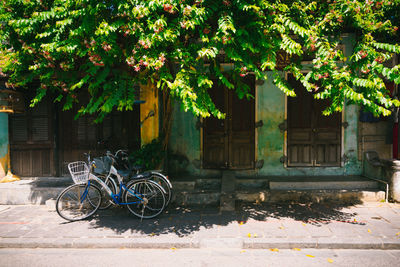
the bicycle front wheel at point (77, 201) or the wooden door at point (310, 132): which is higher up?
the wooden door at point (310, 132)

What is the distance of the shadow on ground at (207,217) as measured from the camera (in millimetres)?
5895

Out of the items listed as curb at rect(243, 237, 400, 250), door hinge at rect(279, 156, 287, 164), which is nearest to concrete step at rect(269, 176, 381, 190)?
door hinge at rect(279, 156, 287, 164)

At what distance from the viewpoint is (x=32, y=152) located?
9016 millimetres

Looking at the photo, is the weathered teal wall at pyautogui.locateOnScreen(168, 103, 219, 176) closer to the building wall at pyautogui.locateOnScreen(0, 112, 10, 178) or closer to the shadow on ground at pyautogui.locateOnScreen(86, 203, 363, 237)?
the shadow on ground at pyautogui.locateOnScreen(86, 203, 363, 237)

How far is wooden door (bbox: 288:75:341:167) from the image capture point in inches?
349

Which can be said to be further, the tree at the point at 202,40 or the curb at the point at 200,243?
the curb at the point at 200,243

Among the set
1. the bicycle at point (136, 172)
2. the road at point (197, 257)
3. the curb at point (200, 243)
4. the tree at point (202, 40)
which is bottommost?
the road at point (197, 257)

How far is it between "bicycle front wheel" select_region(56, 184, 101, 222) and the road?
54.8 inches

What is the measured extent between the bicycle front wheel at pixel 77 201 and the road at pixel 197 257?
4.57 ft

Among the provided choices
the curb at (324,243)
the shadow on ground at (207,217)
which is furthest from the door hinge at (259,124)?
the curb at (324,243)

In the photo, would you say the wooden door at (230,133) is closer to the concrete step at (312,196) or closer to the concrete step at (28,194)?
the concrete step at (312,196)

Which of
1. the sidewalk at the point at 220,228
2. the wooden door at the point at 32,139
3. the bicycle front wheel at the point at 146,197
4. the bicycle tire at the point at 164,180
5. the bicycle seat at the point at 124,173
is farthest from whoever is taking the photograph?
the wooden door at the point at 32,139

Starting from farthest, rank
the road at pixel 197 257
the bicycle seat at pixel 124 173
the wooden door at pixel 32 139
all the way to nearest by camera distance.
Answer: the wooden door at pixel 32 139
the bicycle seat at pixel 124 173
the road at pixel 197 257

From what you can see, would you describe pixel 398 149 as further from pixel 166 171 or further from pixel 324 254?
pixel 166 171
